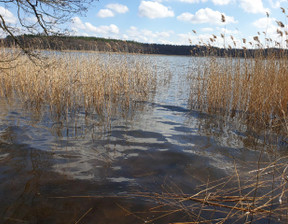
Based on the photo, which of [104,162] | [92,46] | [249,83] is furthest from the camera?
[92,46]

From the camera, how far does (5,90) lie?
27.2 feet

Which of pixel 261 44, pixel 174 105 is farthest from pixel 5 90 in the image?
pixel 261 44

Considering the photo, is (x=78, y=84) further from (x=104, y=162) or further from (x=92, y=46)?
(x=104, y=162)

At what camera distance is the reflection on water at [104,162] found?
7.69 feet

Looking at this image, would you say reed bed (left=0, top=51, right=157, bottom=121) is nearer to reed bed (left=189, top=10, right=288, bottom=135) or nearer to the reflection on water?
the reflection on water

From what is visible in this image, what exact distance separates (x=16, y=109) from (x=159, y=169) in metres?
4.78

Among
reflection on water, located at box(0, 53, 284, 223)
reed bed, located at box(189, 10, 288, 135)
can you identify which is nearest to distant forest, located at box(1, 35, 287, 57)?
reed bed, located at box(189, 10, 288, 135)

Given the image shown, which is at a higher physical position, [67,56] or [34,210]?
[67,56]

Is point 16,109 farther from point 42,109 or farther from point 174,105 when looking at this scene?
point 174,105

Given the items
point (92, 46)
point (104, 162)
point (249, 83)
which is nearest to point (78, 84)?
point (92, 46)

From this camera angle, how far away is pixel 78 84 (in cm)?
629

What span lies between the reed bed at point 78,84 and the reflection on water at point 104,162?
2.20 feet

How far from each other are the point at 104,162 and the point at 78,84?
346 centimetres

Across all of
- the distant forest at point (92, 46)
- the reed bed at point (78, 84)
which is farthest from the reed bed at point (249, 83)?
the reed bed at point (78, 84)
